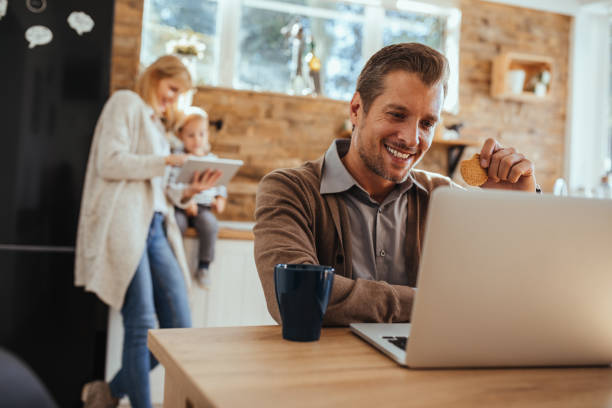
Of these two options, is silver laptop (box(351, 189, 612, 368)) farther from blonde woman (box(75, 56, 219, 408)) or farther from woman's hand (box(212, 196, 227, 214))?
woman's hand (box(212, 196, 227, 214))

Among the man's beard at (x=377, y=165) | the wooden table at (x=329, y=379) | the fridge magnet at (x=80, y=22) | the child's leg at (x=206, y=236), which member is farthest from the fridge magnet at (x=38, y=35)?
the wooden table at (x=329, y=379)

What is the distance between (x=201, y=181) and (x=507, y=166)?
5.43ft

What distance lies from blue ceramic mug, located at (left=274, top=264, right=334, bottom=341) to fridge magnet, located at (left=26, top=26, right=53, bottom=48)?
225 cm

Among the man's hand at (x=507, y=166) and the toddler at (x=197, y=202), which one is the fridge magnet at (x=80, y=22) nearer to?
the toddler at (x=197, y=202)

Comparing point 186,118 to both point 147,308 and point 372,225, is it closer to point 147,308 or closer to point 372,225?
point 147,308

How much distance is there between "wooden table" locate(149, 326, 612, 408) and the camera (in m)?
0.59

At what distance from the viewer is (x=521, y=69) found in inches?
148

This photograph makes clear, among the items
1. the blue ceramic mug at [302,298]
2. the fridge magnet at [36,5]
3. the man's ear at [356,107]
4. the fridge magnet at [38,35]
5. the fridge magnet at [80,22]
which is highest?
the fridge magnet at [36,5]

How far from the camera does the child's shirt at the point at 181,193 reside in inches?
106

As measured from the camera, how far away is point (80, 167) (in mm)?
2596

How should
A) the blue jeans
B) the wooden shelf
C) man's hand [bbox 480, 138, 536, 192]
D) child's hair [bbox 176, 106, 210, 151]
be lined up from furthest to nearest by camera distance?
the wooden shelf → child's hair [bbox 176, 106, 210, 151] → the blue jeans → man's hand [bbox 480, 138, 536, 192]

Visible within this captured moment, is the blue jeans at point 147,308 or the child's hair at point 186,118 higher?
the child's hair at point 186,118

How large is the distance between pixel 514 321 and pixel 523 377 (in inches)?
2.9

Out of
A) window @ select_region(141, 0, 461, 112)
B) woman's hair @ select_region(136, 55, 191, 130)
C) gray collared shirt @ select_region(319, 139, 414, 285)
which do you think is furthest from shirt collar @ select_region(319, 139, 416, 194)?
window @ select_region(141, 0, 461, 112)
